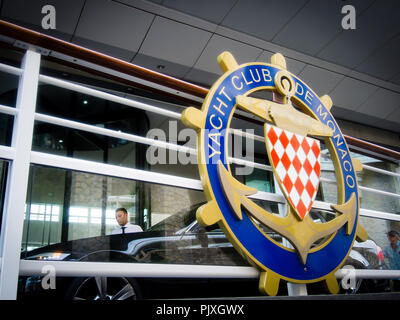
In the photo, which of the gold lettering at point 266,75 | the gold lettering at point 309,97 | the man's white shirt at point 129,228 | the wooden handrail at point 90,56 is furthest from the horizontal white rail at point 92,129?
the gold lettering at point 309,97

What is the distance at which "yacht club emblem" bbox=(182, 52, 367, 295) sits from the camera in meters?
1.20

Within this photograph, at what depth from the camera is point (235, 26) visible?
379 centimetres

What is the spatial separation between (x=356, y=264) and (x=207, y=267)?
92cm

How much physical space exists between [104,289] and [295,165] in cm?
94

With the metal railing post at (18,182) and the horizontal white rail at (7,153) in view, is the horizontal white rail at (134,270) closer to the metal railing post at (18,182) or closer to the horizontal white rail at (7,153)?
the metal railing post at (18,182)

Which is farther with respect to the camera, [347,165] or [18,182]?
[347,165]

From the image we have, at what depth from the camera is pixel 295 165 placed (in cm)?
149

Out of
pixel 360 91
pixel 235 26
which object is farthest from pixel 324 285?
pixel 360 91

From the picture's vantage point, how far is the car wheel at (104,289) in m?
1.05

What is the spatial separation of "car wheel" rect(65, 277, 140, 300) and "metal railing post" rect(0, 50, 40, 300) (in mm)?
323

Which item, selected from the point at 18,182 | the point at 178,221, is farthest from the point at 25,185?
the point at 178,221

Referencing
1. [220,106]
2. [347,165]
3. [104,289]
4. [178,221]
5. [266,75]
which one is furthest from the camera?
[347,165]

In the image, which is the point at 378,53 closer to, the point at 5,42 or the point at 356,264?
the point at 356,264

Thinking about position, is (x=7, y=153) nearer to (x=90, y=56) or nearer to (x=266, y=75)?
(x=90, y=56)
